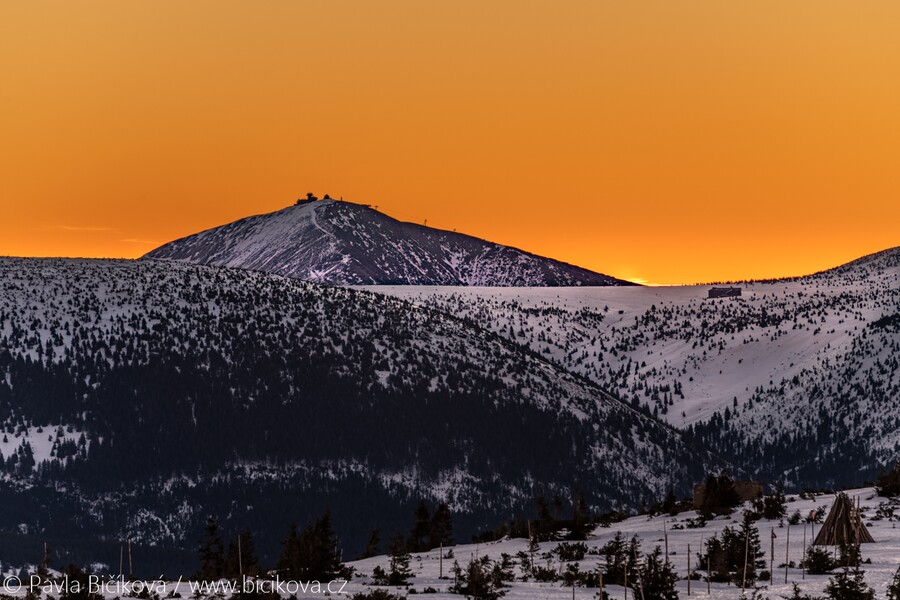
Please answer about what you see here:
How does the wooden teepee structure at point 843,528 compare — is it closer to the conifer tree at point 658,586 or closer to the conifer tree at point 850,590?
the conifer tree at point 850,590

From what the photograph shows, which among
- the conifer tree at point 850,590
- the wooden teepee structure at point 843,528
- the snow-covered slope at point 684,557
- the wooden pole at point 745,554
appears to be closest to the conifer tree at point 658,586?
the snow-covered slope at point 684,557

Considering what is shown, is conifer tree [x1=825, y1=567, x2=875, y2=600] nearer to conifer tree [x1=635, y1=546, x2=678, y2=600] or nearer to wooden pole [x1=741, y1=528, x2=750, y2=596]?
conifer tree [x1=635, y1=546, x2=678, y2=600]

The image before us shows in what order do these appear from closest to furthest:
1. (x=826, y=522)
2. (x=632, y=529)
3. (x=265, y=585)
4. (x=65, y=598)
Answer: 1. (x=65, y=598)
2. (x=265, y=585)
3. (x=826, y=522)
4. (x=632, y=529)

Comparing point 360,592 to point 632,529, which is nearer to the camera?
point 360,592

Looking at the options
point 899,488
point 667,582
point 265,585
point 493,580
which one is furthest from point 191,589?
point 899,488

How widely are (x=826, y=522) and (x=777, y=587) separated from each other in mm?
10205

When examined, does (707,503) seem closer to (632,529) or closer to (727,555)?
(632,529)

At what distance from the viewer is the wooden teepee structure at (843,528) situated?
229 ft

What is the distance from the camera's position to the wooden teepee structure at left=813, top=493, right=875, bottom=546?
6969cm

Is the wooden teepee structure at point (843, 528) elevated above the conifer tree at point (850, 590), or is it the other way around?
the wooden teepee structure at point (843, 528)

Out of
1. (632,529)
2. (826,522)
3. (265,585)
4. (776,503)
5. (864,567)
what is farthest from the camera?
(632,529)

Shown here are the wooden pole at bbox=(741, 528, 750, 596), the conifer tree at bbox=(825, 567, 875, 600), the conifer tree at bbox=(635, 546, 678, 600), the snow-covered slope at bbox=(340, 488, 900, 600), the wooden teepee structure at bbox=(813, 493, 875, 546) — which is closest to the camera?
the conifer tree at bbox=(825, 567, 875, 600)

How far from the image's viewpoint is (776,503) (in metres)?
82.2

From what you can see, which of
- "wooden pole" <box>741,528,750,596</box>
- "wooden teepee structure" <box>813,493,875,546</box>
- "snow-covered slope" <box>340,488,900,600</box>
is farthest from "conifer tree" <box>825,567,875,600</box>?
"wooden teepee structure" <box>813,493,875,546</box>
